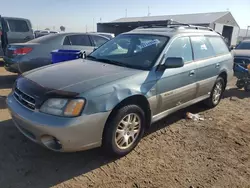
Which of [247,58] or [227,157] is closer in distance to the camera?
[227,157]

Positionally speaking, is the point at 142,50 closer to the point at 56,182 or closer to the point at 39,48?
the point at 56,182

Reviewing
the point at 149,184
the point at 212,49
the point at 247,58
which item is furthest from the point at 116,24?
the point at 149,184

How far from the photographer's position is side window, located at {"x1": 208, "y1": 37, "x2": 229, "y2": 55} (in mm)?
4946

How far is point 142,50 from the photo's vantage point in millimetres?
3768

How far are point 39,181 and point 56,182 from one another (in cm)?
19

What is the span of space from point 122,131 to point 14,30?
8901mm

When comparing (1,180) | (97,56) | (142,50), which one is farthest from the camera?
(97,56)

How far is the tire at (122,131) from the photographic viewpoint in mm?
2875

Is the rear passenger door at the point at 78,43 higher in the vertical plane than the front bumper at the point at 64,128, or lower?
higher

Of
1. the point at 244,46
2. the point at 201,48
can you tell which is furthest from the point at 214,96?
the point at 244,46

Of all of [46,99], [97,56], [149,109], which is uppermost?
[97,56]

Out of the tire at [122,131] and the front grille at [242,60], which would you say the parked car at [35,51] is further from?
the front grille at [242,60]

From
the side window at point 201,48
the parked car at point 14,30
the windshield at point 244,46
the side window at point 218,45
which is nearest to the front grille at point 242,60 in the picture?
the windshield at point 244,46

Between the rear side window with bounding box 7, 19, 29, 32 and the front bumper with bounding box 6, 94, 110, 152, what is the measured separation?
8415 millimetres
